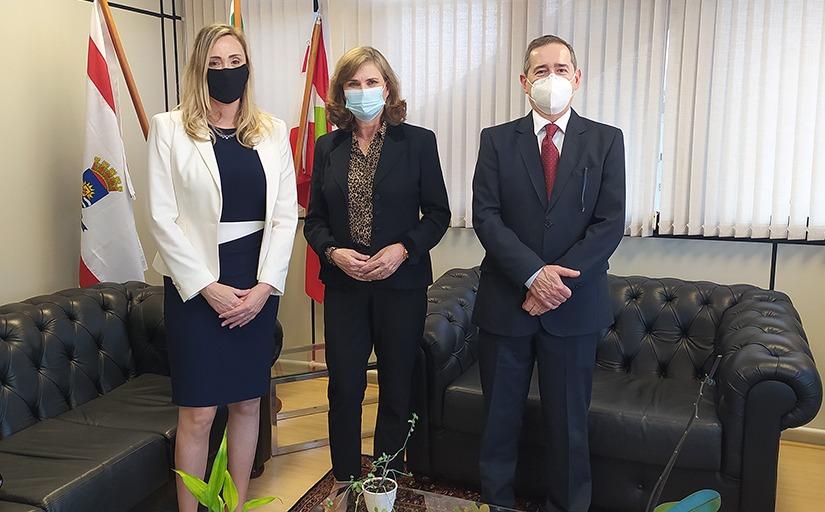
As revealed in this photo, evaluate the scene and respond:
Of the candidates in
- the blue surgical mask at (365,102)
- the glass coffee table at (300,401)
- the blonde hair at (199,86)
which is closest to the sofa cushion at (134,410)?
the glass coffee table at (300,401)

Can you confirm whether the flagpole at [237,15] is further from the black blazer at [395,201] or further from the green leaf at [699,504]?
the green leaf at [699,504]

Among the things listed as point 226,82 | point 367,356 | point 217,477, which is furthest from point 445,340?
point 217,477

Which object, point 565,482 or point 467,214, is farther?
point 467,214

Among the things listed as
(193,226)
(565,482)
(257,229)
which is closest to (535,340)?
(565,482)

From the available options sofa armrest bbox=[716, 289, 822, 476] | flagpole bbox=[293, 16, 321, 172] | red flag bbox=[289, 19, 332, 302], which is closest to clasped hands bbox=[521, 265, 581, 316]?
sofa armrest bbox=[716, 289, 822, 476]

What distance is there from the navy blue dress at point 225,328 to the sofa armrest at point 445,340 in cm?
70

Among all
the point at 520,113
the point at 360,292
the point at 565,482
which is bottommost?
the point at 565,482

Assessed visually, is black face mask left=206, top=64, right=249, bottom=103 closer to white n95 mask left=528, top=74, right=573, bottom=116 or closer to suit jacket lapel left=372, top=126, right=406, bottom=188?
suit jacket lapel left=372, top=126, right=406, bottom=188

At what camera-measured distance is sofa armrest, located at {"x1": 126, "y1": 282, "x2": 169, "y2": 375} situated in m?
2.79

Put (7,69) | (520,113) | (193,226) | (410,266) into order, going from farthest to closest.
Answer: (520,113) → (7,69) → (410,266) → (193,226)

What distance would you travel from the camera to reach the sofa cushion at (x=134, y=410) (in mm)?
2311

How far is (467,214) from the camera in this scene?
3.56m

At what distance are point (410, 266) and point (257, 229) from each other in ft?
1.68

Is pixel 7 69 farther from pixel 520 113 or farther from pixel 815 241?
pixel 815 241
